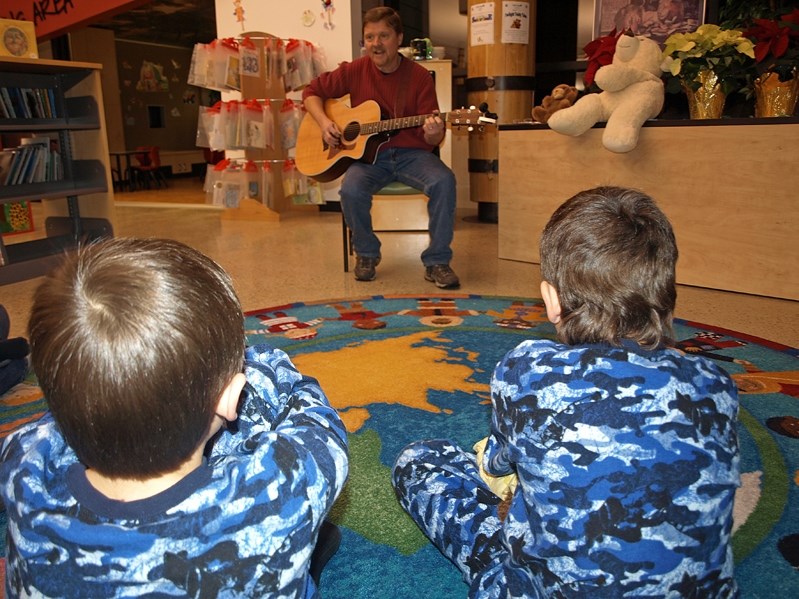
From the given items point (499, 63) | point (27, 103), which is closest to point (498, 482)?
point (27, 103)

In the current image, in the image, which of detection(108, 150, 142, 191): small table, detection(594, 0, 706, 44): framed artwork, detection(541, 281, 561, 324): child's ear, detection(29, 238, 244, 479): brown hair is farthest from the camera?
detection(108, 150, 142, 191): small table

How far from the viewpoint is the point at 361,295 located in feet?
8.14

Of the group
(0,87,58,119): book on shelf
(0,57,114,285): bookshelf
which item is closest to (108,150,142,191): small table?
(0,57,114,285): bookshelf

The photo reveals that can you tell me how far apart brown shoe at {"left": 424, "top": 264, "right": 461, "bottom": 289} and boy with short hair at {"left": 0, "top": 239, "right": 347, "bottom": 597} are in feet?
6.46

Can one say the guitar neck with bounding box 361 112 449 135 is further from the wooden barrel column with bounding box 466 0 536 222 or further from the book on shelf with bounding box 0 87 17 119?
the book on shelf with bounding box 0 87 17 119

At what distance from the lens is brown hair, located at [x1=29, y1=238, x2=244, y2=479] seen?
0.50 metres

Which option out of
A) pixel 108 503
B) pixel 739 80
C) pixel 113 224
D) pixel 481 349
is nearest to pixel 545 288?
pixel 108 503

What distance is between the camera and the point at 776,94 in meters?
2.28

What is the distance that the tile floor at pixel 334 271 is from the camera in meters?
2.19

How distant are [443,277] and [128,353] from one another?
209 cm

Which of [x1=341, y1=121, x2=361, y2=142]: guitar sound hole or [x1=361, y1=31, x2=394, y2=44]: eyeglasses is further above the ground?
[x1=361, y1=31, x2=394, y2=44]: eyeglasses

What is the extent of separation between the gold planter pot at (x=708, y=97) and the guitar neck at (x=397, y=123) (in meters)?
0.95

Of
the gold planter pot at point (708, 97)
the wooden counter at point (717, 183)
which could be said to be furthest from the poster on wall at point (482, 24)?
the gold planter pot at point (708, 97)

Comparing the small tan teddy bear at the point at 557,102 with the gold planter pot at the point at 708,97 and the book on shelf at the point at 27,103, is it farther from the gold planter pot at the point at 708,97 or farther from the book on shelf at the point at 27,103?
the book on shelf at the point at 27,103
